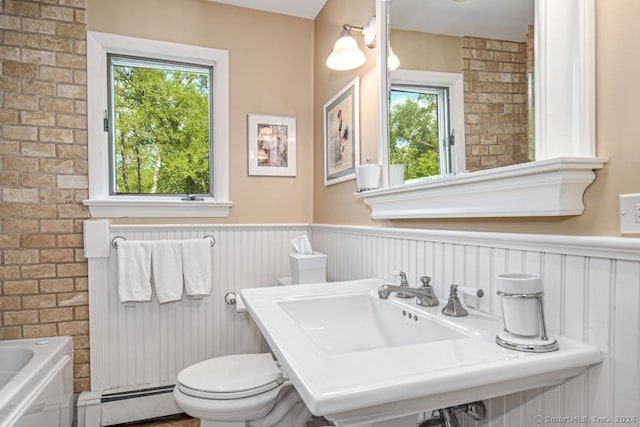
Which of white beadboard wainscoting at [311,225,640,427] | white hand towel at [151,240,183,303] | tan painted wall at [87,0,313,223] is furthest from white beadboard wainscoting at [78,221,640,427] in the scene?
tan painted wall at [87,0,313,223]

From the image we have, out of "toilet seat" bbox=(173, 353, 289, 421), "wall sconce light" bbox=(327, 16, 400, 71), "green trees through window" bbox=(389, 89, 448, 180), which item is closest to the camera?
"green trees through window" bbox=(389, 89, 448, 180)

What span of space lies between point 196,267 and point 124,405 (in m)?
0.89

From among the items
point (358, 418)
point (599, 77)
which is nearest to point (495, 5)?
point (599, 77)

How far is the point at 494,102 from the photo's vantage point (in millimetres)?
1019

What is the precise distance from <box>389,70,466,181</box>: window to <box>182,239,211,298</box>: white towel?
1349 mm

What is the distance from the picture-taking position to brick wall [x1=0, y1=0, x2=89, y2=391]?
2.04 m

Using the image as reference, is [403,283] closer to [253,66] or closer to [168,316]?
[168,316]

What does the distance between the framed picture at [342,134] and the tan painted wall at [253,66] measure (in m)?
0.35

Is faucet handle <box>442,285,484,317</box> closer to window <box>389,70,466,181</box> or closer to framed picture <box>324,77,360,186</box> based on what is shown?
window <box>389,70,466,181</box>

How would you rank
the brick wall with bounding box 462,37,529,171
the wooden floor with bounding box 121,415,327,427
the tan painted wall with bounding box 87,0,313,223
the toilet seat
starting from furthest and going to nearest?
1. the tan painted wall with bounding box 87,0,313,223
2. the wooden floor with bounding box 121,415,327,427
3. the toilet seat
4. the brick wall with bounding box 462,37,529,171

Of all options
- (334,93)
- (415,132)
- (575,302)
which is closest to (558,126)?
(575,302)

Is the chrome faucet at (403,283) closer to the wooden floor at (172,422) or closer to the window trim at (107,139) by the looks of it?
the window trim at (107,139)

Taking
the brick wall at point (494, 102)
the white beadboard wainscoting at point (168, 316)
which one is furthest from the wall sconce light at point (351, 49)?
the white beadboard wainscoting at point (168, 316)

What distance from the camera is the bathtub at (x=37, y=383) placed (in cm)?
134
